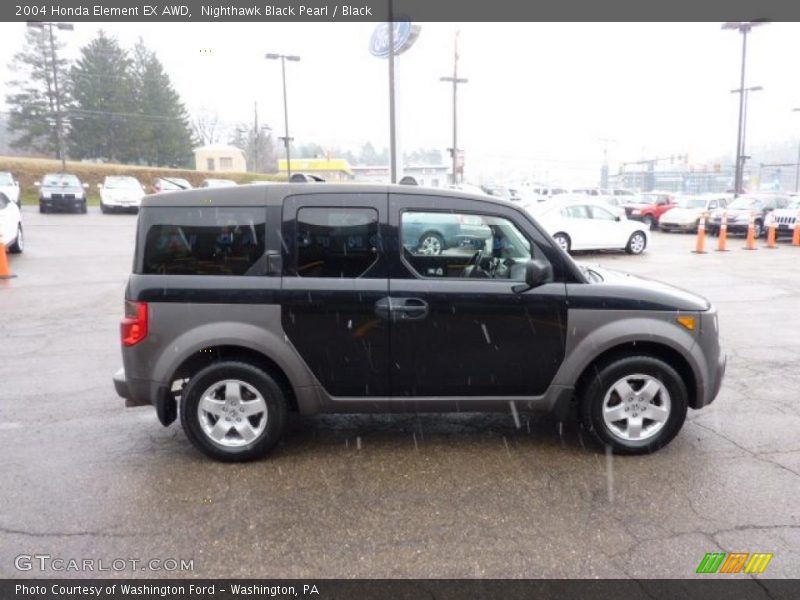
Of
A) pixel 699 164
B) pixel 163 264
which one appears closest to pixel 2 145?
pixel 163 264

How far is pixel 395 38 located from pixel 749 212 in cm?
1437

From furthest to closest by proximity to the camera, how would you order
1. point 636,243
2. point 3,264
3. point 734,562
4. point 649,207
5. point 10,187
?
1. point 649,207
2. point 10,187
3. point 636,243
4. point 3,264
5. point 734,562

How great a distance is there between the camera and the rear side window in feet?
13.2

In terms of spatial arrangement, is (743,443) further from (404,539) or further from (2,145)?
(2,145)

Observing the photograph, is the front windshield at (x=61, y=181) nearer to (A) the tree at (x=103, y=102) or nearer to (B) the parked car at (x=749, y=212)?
(B) the parked car at (x=749, y=212)

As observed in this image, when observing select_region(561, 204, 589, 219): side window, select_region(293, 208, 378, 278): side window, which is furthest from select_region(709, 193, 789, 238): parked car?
select_region(293, 208, 378, 278): side window

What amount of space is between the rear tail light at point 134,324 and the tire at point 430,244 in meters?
1.84

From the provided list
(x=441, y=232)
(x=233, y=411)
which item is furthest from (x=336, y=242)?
(x=233, y=411)

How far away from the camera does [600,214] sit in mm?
16531

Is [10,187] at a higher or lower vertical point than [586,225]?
higher

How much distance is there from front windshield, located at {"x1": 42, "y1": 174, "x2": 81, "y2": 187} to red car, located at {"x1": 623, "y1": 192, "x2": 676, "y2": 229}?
25786 mm

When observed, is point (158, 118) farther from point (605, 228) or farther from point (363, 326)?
point (363, 326)

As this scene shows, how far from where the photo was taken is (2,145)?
60000 mm
